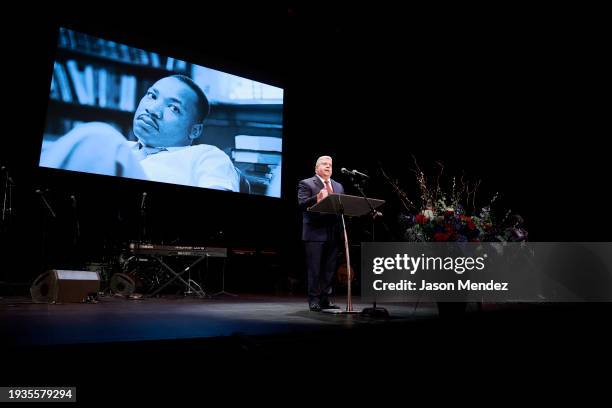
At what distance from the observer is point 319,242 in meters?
3.58

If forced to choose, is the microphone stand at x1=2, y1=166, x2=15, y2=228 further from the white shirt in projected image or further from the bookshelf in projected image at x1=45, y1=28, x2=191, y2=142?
the white shirt in projected image

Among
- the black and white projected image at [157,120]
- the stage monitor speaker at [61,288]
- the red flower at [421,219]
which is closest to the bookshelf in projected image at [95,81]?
the black and white projected image at [157,120]

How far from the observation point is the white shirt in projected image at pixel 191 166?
5.74 meters

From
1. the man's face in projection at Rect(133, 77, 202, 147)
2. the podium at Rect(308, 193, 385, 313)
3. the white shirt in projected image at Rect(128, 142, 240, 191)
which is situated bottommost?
the podium at Rect(308, 193, 385, 313)

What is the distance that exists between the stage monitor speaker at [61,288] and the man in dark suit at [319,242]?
2.04 m

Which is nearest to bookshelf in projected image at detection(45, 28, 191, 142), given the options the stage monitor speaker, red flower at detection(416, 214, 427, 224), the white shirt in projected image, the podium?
the white shirt in projected image

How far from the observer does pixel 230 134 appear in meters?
6.35

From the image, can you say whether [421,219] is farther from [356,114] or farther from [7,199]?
[7,199]

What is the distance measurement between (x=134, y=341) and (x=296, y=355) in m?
0.74

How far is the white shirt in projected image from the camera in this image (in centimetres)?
574

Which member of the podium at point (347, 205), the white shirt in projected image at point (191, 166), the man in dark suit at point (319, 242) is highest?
the white shirt in projected image at point (191, 166)

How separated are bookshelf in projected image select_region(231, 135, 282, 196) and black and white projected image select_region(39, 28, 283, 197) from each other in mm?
15

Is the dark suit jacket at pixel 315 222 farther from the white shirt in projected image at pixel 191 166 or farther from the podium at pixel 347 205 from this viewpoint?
the white shirt in projected image at pixel 191 166

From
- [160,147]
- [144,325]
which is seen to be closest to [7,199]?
[160,147]
